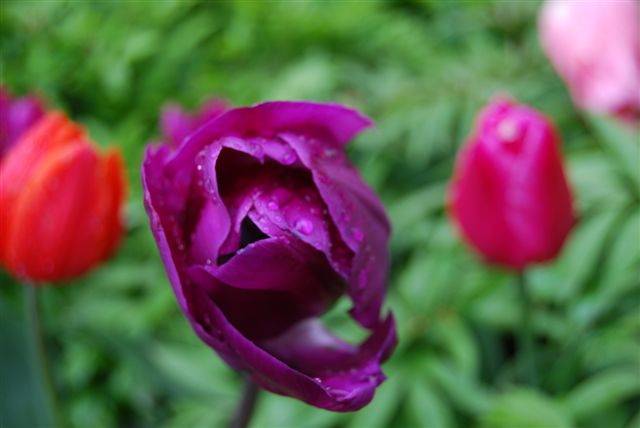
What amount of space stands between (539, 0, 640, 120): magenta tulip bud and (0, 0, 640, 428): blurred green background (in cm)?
5

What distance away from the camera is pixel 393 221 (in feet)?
2.75

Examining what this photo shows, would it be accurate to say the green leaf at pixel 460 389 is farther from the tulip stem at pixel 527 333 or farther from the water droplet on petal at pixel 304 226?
the water droplet on petal at pixel 304 226

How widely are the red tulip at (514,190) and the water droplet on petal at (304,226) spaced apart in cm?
26

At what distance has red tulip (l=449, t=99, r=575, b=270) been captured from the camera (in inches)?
20.0

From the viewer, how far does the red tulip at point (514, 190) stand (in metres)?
0.51

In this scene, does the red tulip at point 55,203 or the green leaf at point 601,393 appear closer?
the red tulip at point 55,203

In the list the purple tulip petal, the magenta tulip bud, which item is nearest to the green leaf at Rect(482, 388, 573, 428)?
the purple tulip petal

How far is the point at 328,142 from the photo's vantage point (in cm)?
31

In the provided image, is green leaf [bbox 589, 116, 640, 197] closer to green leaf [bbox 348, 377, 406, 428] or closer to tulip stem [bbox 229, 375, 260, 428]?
green leaf [bbox 348, 377, 406, 428]

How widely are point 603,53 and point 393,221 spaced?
29cm

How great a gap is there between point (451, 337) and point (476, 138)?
0.66 feet

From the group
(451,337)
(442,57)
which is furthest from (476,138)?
(442,57)

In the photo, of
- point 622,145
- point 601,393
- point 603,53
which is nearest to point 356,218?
point 601,393

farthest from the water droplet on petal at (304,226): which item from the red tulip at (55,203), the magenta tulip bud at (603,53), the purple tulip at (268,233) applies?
the magenta tulip bud at (603,53)
